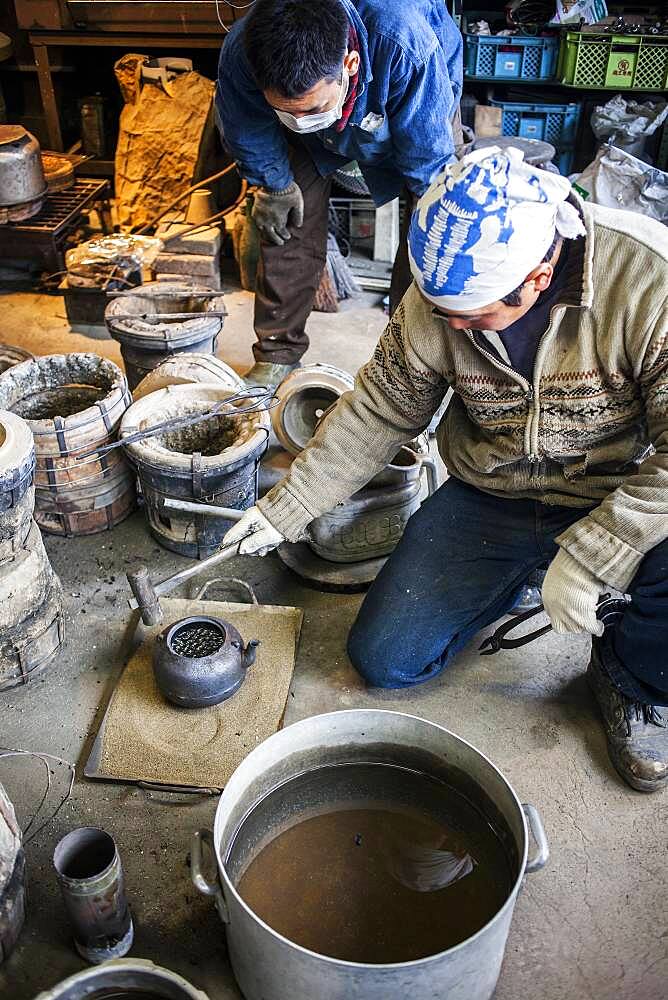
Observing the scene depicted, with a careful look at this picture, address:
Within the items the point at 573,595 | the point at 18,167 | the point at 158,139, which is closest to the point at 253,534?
the point at 573,595

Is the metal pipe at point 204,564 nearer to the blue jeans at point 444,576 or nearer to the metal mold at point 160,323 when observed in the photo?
the blue jeans at point 444,576

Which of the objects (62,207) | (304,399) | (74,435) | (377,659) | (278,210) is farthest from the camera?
(62,207)

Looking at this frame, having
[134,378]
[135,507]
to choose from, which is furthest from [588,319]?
[134,378]

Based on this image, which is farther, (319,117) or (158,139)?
(158,139)

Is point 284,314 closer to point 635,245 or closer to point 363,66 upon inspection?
point 363,66

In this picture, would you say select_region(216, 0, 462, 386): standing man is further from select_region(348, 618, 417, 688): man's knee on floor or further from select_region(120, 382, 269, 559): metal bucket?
select_region(348, 618, 417, 688): man's knee on floor

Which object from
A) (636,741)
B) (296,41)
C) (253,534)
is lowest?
(636,741)

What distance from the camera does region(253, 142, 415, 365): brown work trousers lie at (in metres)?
3.58

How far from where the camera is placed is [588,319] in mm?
2016

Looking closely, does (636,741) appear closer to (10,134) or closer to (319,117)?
(319,117)

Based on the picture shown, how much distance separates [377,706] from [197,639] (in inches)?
21.9

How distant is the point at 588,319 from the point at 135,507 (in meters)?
1.97

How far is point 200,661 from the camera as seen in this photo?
2.45m

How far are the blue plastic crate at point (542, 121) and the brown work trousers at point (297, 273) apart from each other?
81.1 inches
